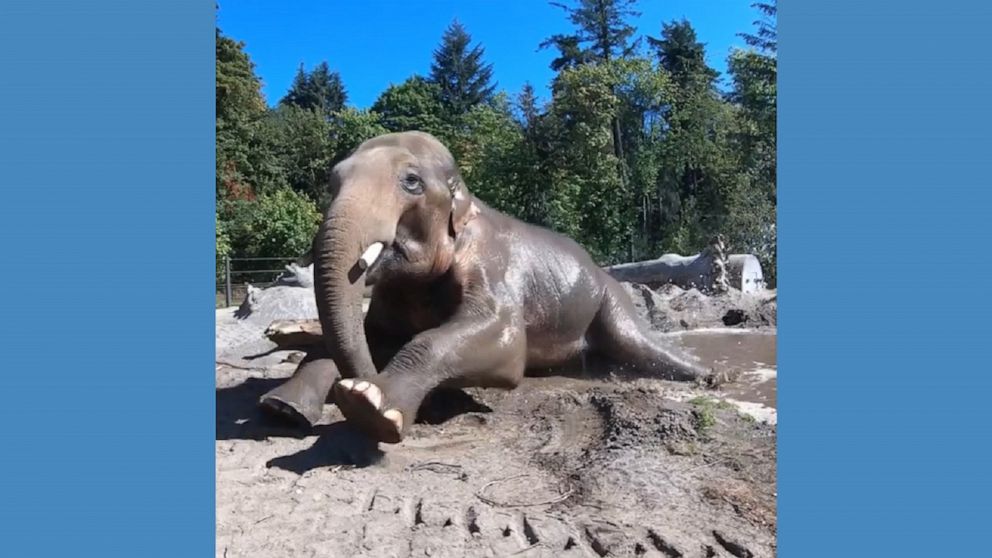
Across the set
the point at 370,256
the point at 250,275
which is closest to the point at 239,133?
the point at 250,275

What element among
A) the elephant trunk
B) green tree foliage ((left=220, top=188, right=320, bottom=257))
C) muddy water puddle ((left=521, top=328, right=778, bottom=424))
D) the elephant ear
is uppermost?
green tree foliage ((left=220, top=188, right=320, bottom=257))

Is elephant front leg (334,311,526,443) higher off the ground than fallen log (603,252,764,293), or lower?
lower

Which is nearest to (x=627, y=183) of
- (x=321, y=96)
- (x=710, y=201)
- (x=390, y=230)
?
(x=710, y=201)

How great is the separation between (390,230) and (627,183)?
21.2 meters

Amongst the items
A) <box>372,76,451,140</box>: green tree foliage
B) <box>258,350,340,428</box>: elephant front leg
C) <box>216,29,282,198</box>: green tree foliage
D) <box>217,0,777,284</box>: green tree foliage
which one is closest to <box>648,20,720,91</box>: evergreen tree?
<box>217,0,777,284</box>: green tree foliage

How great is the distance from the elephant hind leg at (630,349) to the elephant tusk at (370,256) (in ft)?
8.33

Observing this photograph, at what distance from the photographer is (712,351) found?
7785mm

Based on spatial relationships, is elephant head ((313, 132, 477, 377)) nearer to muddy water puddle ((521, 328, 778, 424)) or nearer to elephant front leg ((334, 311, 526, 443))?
elephant front leg ((334, 311, 526, 443))

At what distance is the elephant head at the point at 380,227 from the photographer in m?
4.00

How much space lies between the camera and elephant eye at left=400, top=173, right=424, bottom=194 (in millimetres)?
4605

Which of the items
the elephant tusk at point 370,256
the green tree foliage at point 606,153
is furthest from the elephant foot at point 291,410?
the green tree foliage at point 606,153

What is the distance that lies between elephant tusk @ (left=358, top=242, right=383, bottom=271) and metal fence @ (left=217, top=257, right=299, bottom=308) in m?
15.0

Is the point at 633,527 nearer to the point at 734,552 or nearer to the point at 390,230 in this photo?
the point at 734,552

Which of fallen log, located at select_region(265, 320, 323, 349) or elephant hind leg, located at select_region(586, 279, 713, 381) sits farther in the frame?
elephant hind leg, located at select_region(586, 279, 713, 381)
